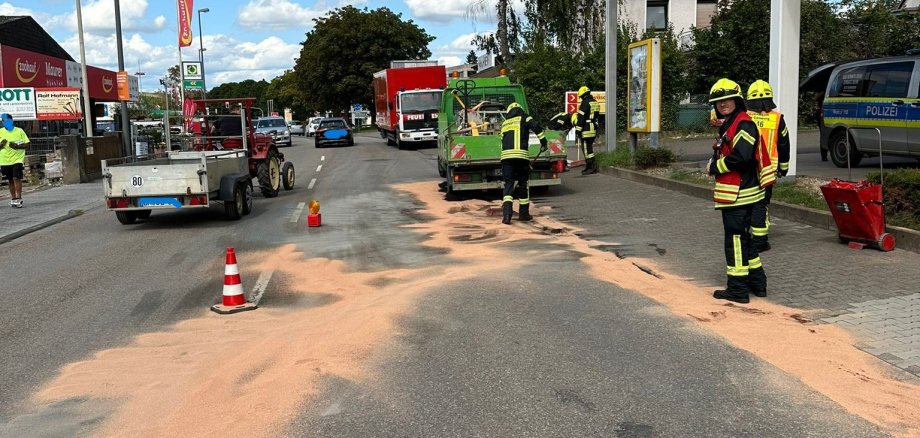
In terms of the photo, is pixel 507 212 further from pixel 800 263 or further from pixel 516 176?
pixel 800 263

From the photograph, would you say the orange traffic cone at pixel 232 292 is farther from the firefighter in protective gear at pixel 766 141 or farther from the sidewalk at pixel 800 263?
the firefighter in protective gear at pixel 766 141

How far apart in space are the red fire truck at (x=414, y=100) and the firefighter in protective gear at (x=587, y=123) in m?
13.9

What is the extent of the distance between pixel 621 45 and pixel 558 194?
1754 cm

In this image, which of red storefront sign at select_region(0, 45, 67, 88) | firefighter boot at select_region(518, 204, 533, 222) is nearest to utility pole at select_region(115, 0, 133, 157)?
red storefront sign at select_region(0, 45, 67, 88)

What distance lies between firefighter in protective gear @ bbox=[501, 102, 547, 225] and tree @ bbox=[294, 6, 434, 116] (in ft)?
192

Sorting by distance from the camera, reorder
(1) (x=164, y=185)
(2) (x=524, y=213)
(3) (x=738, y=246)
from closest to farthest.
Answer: (3) (x=738, y=246)
(2) (x=524, y=213)
(1) (x=164, y=185)

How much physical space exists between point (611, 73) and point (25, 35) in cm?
3687

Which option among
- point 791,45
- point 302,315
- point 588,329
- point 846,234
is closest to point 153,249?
point 302,315

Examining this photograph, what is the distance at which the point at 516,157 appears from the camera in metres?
12.1

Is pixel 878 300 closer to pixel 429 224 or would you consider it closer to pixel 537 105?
pixel 429 224

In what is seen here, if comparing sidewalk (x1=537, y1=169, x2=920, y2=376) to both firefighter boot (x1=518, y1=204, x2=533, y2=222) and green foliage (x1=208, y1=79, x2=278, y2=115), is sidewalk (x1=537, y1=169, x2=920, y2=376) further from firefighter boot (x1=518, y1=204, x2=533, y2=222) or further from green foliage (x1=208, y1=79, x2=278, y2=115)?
green foliage (x1=208, y1=79, x2=278, y2=115)

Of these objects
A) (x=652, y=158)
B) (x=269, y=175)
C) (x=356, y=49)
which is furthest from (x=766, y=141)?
(x=356, y=49)

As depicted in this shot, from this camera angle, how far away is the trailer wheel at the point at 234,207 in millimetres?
13156

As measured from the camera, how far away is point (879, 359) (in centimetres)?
538
